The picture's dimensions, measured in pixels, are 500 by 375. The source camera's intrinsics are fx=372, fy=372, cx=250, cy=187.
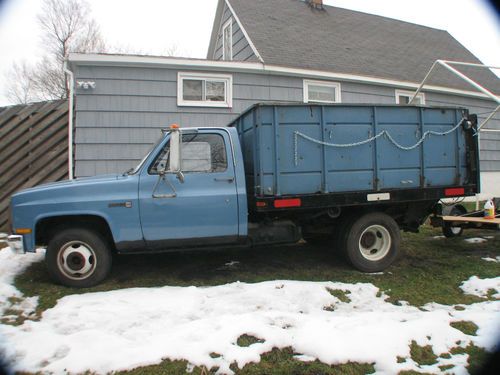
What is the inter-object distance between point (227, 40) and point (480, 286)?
10.3 m

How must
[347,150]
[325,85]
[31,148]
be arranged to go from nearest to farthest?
[347,150] → [31,148] → [325,85]

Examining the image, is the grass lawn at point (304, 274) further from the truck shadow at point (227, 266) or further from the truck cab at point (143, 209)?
the truck cab at point (143, 209)

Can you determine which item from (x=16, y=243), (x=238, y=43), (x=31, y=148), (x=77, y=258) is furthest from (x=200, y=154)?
(x=238, y=43)

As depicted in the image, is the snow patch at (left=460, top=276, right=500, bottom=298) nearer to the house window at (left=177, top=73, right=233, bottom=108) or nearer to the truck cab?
the truck cab

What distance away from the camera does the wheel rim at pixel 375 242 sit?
5414mm

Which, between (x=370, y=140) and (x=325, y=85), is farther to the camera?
(x=325, y=85)

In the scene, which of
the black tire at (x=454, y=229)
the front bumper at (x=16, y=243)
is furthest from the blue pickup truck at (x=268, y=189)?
the black tire at (x=454, y=229)

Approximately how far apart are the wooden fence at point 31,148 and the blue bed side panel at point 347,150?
491cm

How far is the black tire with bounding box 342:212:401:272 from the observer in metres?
5.30

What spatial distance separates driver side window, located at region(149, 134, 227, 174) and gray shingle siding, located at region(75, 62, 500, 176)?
Answer: 3888mm

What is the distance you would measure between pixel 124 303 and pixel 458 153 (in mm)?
5094

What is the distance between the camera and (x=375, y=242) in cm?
549

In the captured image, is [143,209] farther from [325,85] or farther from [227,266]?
[325,85]

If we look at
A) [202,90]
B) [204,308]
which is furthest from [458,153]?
[202,90]
